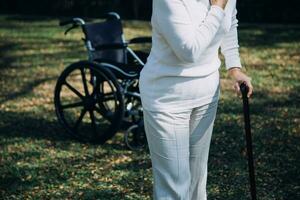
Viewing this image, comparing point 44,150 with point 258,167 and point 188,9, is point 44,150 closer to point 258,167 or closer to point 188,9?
point 258,167

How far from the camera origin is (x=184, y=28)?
2020mm

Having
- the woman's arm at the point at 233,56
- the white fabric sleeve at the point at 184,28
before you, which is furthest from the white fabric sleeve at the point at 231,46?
the white fabric sleeve at the point at 184,28

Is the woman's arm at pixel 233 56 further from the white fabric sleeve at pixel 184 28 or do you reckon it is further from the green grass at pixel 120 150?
the green grass at pixel 120 150

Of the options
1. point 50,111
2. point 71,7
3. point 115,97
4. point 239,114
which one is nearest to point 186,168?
point 115,97

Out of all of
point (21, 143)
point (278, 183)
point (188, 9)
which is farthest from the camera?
point (21, 143)

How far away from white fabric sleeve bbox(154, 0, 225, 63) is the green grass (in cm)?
202

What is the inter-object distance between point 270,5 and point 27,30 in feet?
21.2

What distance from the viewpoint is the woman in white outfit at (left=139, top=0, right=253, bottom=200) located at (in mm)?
2045

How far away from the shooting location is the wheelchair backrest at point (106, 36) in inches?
209

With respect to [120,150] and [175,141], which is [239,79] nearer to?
[175,141]

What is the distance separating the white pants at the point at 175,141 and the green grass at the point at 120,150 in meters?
1.56

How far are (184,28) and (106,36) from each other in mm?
3505

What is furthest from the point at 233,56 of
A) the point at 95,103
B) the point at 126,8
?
the point at 126,8

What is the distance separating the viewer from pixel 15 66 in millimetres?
8977
